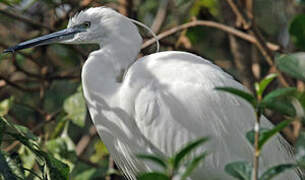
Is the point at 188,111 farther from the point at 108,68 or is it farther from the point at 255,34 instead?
the point at 255,34

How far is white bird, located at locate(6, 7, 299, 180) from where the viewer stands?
2.00 metres

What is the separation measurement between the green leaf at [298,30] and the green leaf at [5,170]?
83 centimetres

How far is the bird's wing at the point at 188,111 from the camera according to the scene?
78.2 inches

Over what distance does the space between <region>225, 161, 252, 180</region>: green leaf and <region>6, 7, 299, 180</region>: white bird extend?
0.93m

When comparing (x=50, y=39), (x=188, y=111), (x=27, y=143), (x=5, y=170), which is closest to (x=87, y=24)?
(x=50, y=39)

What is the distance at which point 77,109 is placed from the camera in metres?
2.40


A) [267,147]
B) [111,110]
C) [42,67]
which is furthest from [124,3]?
[267,147]

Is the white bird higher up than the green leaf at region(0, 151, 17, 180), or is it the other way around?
the green leaf at region(0, 151, 17, 180)

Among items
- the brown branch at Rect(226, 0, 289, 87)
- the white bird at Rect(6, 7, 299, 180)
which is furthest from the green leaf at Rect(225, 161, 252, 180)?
the brown branch at Rect(226, 0, 289, 87)

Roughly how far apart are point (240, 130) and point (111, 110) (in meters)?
Answer: 0.51

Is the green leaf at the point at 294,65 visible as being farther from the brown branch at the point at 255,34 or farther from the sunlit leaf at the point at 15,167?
the brown branch at the point at 255,34

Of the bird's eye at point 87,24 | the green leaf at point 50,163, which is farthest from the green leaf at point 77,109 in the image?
the green leaf at point 50,163

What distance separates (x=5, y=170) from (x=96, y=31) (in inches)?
35.5

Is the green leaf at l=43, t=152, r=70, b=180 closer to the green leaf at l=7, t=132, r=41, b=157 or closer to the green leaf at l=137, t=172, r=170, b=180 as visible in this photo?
the green leaf at l=7, t=132, r=41, b=157
